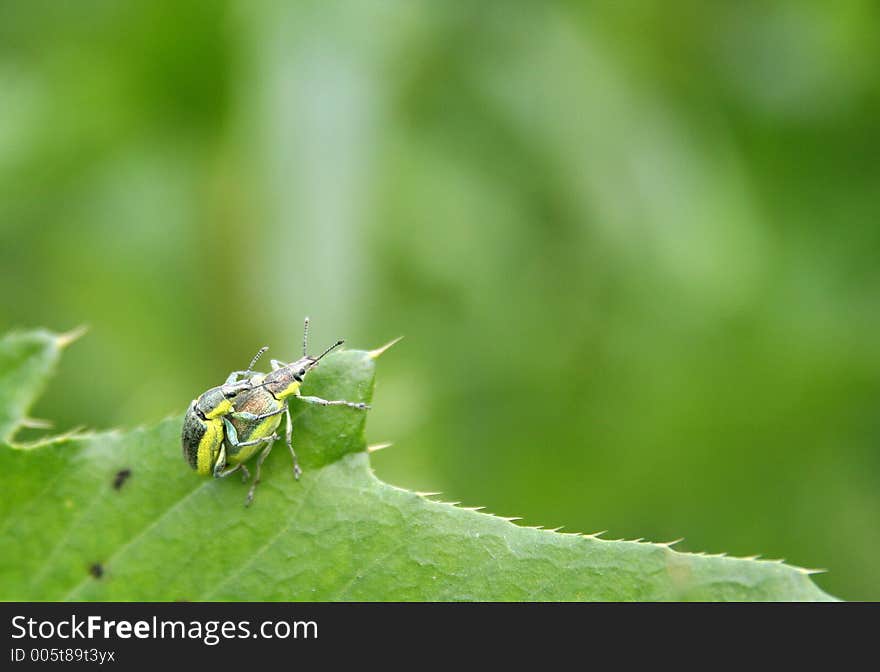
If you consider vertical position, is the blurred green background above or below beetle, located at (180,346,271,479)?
above

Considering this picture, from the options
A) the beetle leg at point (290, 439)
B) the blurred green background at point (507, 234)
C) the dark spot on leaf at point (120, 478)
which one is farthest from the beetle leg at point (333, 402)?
the blurred green background at point (507, 234)

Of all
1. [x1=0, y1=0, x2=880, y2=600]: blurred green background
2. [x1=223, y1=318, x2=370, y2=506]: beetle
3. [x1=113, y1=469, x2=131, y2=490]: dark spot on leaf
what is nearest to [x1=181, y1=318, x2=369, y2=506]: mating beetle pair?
[x1=223, y1=318, x2=370, y2=506]: beetle

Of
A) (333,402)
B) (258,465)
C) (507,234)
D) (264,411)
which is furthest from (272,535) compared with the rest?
(507,234)

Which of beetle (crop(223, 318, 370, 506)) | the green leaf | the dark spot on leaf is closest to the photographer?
the green leaf

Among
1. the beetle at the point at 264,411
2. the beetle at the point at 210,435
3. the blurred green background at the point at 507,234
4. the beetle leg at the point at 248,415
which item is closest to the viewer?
the beetle at the point at 210,435

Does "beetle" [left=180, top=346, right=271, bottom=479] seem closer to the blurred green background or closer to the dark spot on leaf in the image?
the dark spot on leaf

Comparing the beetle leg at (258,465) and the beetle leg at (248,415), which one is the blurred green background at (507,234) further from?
the beetle leg at (258,465)
